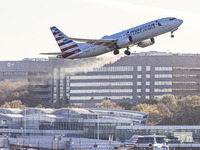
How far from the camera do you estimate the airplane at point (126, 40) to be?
566 feet

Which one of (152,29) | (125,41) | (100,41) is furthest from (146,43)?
(100,41)

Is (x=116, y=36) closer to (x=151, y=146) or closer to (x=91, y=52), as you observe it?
(x=91, y=52)

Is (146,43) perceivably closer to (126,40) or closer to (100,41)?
(126,40)

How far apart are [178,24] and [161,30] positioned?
11.7 ft

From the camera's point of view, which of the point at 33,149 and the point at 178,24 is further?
the point at 33,149

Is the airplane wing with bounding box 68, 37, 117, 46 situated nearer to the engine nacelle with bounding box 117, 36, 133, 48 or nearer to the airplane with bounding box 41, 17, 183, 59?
the airplane with bounding box 41, 17, 183, 59

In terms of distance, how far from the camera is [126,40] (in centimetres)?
17475

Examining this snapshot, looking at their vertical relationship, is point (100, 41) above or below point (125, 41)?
above

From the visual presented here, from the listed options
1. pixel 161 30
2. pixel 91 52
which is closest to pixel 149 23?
pixel 161 30

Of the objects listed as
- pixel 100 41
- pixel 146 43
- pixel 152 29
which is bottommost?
pixel 146 43

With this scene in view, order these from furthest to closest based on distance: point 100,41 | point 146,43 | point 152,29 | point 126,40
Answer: point 146,43, point 100,41, point 126,40, point 152,29

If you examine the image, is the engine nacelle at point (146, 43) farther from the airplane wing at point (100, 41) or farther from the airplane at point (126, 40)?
the airplane wing at point (100, 41)

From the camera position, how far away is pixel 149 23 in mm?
173250

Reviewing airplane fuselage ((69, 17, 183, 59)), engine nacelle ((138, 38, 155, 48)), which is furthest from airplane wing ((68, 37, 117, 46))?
engine nacelle ((138, 38, 155, 48))
